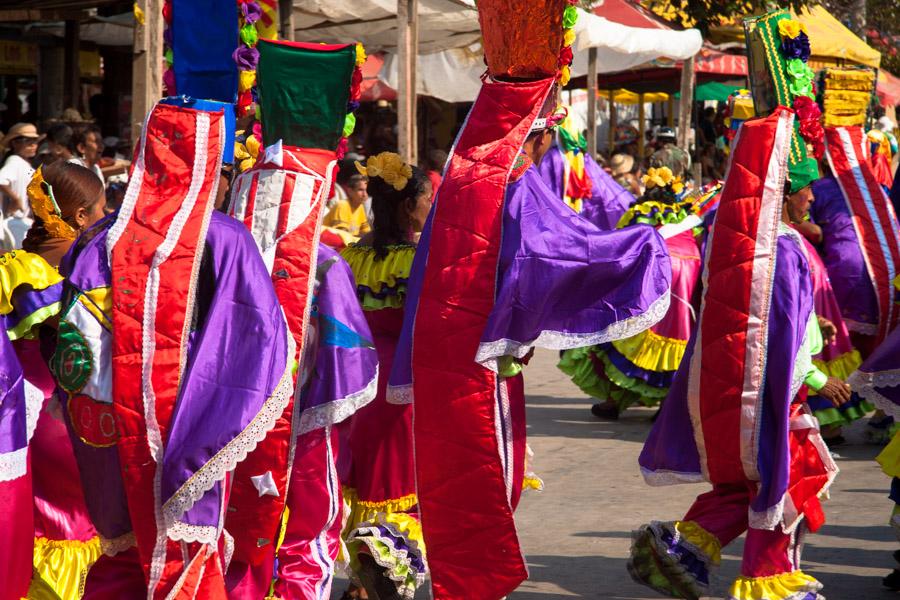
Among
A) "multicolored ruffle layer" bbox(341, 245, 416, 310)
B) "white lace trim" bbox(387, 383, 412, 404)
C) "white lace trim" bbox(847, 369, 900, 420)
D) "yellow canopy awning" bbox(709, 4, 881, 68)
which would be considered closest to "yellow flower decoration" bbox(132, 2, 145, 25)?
"multicolored ruffle layer" bbox(341, 245, 416, 310)

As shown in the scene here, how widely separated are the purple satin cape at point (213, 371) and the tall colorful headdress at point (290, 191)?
640mm

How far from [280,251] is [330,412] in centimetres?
58

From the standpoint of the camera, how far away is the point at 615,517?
678cm

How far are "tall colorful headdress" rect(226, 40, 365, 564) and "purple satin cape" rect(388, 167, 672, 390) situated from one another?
64 cm

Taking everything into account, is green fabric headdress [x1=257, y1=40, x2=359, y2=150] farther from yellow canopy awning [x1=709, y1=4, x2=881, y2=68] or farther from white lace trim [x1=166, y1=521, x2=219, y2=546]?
yellow canopy awning [x1=709, y1=4, x2=881, y2=68]

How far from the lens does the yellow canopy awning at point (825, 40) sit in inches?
778

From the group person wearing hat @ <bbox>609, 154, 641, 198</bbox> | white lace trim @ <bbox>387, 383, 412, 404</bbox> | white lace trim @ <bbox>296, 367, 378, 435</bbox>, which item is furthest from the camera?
person wearing hat @ <bbox>609, 154, 641, 198</bbox>

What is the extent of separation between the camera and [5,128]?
17.2m

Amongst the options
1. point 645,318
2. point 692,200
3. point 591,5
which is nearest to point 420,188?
point 645,318

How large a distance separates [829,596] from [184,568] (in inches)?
113

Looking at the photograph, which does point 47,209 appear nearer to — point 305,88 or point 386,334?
point 305,88

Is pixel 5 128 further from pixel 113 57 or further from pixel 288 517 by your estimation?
pixel 288 517

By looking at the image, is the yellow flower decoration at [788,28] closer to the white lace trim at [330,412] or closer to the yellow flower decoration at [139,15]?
the white lace trim at [330,412]

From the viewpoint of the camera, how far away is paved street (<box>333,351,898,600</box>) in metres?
5.67
